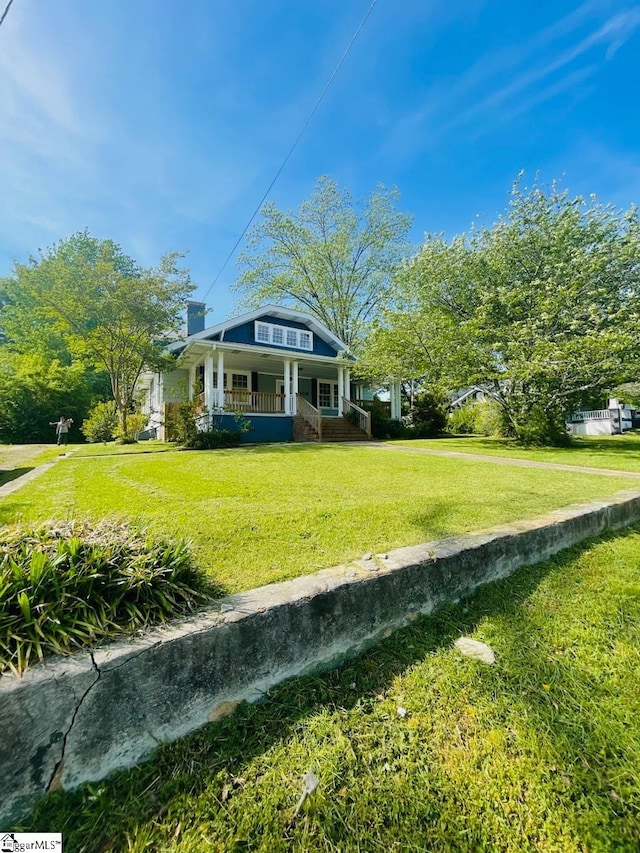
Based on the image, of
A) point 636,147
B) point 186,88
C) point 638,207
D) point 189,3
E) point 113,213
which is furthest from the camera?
point 638,207

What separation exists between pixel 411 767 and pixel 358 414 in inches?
580

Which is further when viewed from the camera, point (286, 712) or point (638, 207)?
point (638, 207)

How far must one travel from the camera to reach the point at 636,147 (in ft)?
33.5

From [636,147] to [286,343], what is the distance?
1289cm

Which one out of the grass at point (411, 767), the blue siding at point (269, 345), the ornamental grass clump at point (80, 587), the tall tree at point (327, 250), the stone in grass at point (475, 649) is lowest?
the grass at point (411, 767)

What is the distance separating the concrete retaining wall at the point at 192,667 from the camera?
117 cm

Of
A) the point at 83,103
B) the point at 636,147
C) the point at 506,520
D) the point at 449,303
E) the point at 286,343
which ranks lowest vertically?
the point at 506,520

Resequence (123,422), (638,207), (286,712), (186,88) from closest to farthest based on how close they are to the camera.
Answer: (286,712) < (186,88) < (638,207) < (123,422)

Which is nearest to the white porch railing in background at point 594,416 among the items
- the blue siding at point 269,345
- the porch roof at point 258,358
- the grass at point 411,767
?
the porch roof at point 258,358

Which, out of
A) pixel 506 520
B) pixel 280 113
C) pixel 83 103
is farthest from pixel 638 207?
pixel 83 103

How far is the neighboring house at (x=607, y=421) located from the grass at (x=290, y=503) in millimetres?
20363

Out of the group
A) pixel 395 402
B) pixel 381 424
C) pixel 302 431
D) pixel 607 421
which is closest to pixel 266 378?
pixel 302 431

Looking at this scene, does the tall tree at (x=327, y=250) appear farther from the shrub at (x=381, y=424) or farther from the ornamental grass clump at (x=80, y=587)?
the ornamental grass clump at (x=80, y=587)

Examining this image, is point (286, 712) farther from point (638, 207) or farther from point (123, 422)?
point (638, 207)
